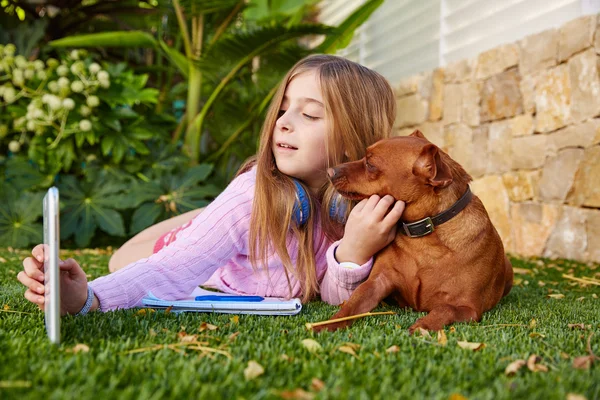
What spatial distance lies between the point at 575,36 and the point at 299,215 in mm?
2425

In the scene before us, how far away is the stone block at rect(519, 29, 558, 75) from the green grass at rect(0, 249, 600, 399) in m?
2.53

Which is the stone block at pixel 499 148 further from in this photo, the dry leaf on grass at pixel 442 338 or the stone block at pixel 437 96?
the dry leaf on grass at pixel 442 338

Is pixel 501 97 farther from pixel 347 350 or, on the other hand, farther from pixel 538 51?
pixel 347 350

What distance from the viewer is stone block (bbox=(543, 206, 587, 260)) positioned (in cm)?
415

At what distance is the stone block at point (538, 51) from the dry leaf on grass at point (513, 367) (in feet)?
10.7

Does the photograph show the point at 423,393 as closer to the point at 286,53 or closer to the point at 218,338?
the point at 218,338

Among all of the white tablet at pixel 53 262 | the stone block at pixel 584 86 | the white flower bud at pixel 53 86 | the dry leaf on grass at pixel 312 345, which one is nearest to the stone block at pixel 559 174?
the stone block at pixel 584 86

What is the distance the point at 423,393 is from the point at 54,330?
34.2 inches

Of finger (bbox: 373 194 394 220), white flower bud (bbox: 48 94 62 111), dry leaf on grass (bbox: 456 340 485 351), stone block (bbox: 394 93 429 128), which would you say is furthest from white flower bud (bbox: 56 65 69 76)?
dry leaf on grass (bbox: 456 340 485 351)

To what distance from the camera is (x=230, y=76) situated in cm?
557

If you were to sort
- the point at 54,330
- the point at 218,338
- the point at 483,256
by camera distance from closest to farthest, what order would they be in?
the point at 54,330 → the point at 218,338 → the point at 483,256

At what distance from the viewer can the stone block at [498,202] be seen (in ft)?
16.2

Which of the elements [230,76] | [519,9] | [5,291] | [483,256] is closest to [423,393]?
[483,256]

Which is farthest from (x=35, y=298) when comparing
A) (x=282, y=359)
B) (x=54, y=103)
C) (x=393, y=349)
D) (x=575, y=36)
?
(x=54, y=103)
